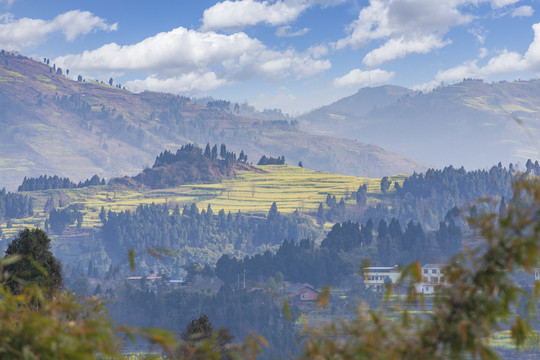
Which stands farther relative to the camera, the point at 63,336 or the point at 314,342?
the point at 314,342

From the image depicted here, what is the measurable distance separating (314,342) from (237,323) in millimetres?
190033

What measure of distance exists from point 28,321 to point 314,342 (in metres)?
2.27

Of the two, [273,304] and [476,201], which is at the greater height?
[476,201]

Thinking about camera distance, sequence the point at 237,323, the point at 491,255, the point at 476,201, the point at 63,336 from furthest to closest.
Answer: the point at 237,323 → the point at 476,201 → the point at 491,255 → the point at 63,336

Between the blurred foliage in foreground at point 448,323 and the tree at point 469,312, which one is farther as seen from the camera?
the tree at point 469,312

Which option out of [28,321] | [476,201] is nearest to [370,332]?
[476,201]

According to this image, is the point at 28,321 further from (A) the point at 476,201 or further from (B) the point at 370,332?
(A) the point at 476,201

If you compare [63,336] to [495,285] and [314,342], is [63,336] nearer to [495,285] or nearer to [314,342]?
[314,342]

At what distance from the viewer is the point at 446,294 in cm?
627

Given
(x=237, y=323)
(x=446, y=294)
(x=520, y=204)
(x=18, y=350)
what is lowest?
(x=237, y=323)

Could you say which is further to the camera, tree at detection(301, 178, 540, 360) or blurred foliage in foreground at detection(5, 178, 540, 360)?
tree at detection(301, 178, 540, 360)

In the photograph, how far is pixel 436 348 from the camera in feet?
20.0

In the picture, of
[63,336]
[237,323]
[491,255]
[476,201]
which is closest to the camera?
[63,336]

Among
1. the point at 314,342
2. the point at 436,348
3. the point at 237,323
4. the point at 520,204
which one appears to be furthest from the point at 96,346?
the point at 237,323
